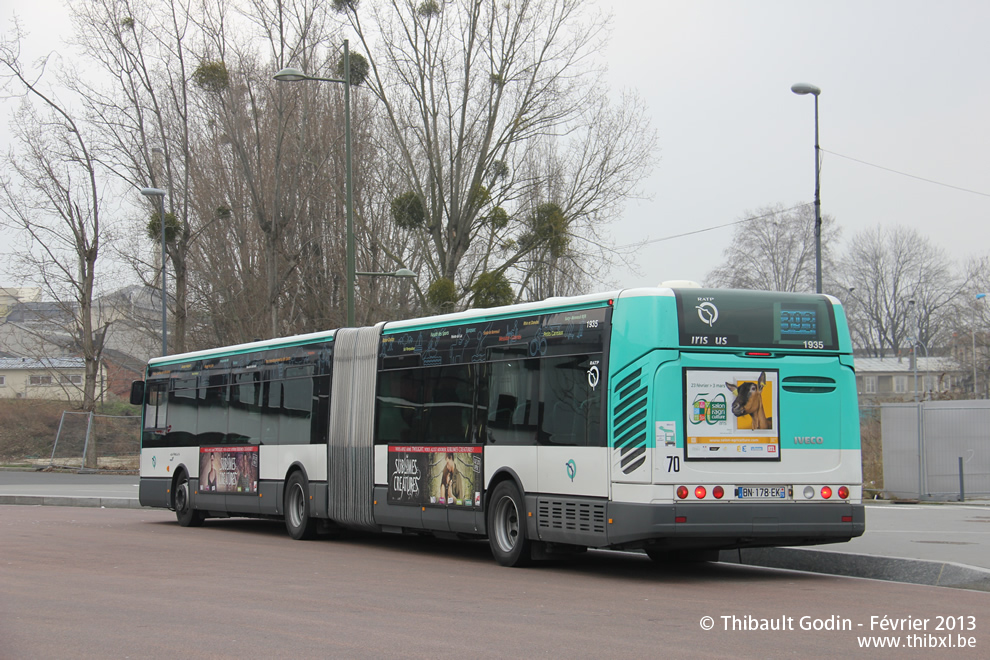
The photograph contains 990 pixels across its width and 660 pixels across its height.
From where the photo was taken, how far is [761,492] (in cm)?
1173

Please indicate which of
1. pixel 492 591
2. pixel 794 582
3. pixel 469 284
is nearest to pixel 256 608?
pixel 492 591

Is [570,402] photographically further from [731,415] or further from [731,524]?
[731,524]

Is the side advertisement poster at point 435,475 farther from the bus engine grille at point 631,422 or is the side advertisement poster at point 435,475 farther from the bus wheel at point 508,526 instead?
the bus engine grille at point 631,422

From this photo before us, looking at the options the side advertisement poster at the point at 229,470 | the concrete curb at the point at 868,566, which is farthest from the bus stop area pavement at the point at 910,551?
the side advertisement poster at the point at 229,470

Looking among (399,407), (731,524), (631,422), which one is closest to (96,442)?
(399,407)

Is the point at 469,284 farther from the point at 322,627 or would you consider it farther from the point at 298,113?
the point at 322,627

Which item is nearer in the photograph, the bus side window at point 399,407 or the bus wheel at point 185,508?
the bus side window at point 399,407

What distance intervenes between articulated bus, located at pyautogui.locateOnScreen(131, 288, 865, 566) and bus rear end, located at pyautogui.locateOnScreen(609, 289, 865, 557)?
0.01 m

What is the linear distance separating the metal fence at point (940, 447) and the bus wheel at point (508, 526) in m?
13.6

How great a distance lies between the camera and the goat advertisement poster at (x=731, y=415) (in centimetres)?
1162

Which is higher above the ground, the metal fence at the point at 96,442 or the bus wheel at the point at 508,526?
the metal fence at the point at 96,442

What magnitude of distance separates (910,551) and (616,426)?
4.12 metres

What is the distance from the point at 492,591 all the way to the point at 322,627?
2640 millimetres

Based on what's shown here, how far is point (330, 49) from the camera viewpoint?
35438mm
